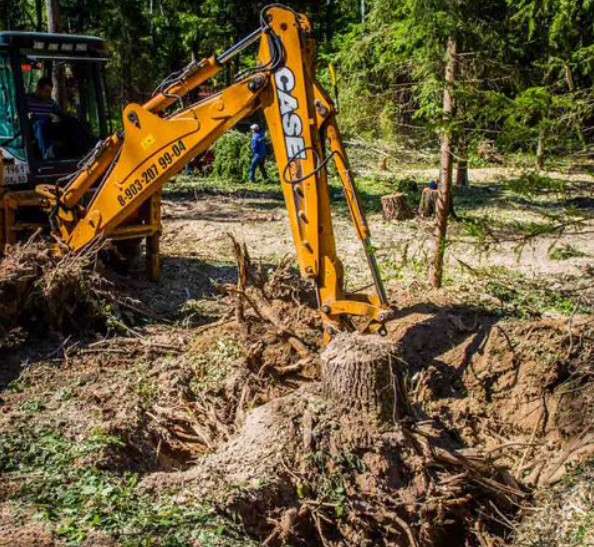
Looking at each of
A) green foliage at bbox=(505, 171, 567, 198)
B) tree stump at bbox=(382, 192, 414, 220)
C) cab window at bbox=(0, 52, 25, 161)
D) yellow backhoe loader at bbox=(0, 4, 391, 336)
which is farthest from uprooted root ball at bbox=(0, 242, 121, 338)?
tree stump at bbox=(382, 192, 414, 220)

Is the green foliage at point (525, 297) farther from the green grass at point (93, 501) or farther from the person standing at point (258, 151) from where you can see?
the person standing at point (258, 151)

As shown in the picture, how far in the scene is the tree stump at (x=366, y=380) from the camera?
5.15 metres

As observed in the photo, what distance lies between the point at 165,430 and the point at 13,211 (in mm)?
3633

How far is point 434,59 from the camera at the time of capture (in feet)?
36.7

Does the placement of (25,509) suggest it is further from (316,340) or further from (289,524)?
(316,340)

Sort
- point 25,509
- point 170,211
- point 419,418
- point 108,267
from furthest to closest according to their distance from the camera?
point 170,211 < point 108,267 < point 419,418 < point 25,509

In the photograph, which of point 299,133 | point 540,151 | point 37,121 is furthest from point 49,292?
point 540,151

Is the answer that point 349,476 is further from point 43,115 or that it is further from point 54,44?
point 54,44

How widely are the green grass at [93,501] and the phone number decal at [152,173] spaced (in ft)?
10.2

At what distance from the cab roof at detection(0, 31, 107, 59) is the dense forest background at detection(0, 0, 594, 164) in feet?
14.1

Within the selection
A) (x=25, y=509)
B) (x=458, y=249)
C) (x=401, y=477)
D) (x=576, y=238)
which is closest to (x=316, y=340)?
(x=401, y=477)

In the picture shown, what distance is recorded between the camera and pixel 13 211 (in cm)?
834

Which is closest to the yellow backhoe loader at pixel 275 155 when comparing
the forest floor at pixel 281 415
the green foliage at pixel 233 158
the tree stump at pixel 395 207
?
the forest floor at pixel 281 415

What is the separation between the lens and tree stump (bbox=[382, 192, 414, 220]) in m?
14.9
